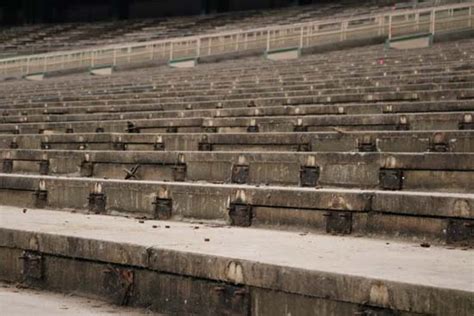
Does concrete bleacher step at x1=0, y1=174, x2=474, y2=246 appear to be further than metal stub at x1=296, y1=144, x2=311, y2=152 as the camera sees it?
No

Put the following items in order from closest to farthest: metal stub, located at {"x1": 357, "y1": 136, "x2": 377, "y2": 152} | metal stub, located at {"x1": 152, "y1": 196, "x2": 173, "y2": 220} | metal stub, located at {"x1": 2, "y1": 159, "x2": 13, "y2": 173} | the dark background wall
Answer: metal stub, located at {"x1": 152, "y1": 196, "x2": 173, "y2": 220} < metal stub, located at {"x1": 357, "y1": 136, "x2": 377, "y2": 152} < metal stub, located at {"x1": 2, "y1": 159, "x2": 13, "y2": 173} < the dark background wall

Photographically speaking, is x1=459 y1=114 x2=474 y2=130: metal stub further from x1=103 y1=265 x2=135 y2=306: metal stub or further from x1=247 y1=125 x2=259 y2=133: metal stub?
x1=103 y1=265 x2=135 y2=306: metal stub

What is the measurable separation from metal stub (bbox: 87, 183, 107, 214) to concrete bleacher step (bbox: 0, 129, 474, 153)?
62.1 inches

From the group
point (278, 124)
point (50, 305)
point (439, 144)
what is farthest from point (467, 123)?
point (50, 305)

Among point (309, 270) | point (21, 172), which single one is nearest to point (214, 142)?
point (21, 172)

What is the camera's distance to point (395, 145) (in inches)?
217

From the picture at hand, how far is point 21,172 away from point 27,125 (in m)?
2.44

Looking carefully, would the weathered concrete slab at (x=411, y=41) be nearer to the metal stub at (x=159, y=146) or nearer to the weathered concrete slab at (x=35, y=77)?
the metal stub at (x=159, y=146)

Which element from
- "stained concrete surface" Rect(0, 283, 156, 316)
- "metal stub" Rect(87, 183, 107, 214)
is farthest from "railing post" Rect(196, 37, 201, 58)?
"stained concrete surface" Rect(0, 283, 156, 316)

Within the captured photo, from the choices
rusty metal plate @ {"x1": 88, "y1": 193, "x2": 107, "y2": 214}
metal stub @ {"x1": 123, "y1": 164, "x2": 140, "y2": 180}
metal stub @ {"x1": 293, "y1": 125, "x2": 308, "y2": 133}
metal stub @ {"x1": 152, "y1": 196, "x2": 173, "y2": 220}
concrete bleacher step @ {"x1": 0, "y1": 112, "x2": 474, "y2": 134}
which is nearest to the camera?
metal stub @ {"x1": 152, "y1": 196, "x2": 173, "y2": 220}

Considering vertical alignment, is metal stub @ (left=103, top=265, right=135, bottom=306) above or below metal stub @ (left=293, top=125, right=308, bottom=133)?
below

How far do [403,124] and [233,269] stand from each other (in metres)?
3.41

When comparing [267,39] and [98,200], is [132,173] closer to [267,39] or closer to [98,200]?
[98,200]

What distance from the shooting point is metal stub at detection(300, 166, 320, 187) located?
5.12 meters
